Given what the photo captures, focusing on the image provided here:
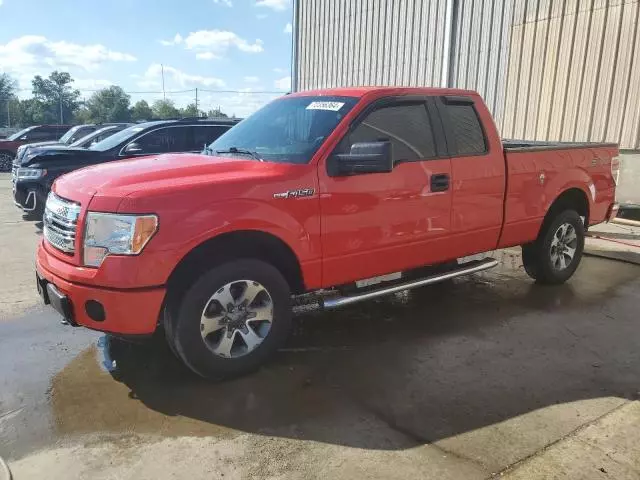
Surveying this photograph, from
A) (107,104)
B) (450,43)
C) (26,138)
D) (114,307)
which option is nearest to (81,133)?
(26,138)

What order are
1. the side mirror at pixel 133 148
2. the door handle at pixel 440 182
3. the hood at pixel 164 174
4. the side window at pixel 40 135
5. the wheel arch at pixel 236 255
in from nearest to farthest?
1. the hood at pixel 164 174
2. the wheel arch at pixel 236 255
3. the door handle at pixel 440 182
4. the side mirror at pixel 133 148
5. the side window at pixel 40 135

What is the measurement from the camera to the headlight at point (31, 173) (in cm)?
894

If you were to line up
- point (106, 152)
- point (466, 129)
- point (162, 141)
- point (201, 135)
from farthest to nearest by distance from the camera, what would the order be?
point (201, 135)
point (162, 141)
point (106, 152)
point (466, 129)

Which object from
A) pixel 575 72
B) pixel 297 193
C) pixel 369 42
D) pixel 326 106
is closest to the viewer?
pixel 297 193

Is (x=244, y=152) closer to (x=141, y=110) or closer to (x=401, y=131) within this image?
(x=401, y=131)

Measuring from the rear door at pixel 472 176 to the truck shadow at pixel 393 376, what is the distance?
782mm

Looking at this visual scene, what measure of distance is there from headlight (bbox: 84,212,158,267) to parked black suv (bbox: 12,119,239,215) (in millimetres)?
5934

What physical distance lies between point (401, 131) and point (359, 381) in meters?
1.99

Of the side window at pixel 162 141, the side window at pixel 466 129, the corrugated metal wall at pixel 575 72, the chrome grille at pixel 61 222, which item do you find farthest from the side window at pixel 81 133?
the side window at pixel 466 129

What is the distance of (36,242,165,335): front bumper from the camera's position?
10.5 feet

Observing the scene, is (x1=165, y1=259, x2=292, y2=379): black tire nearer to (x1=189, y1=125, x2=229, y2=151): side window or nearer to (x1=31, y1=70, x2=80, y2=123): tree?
(x1=189, y1=125, x2=229, y2=151): side window

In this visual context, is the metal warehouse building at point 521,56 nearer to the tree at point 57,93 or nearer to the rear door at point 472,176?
the rear door at point 472,176

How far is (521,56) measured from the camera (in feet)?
36.3

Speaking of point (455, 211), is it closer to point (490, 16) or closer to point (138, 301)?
point (138, 301)
